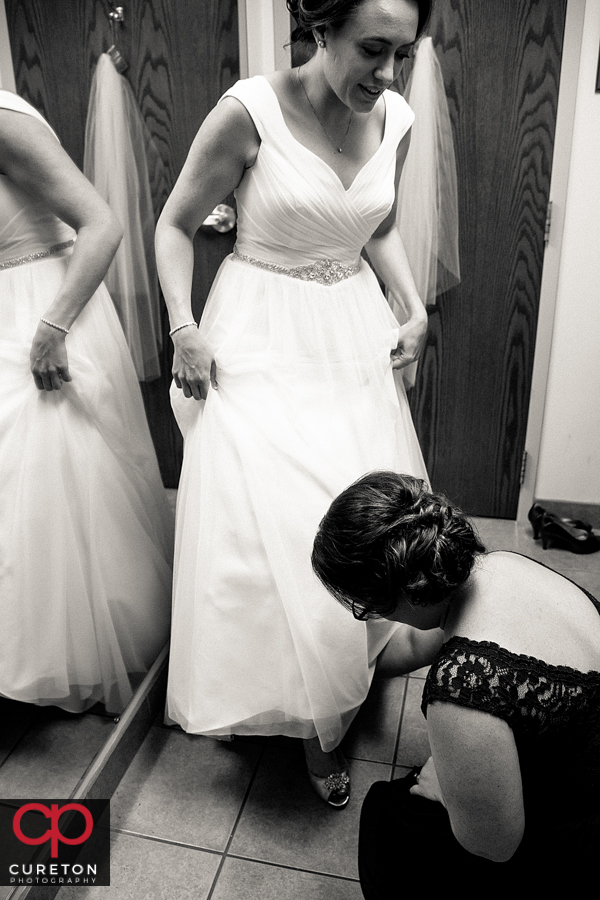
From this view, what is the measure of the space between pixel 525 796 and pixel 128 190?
1.45 metres

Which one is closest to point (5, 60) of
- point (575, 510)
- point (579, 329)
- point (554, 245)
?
point (554, 245)

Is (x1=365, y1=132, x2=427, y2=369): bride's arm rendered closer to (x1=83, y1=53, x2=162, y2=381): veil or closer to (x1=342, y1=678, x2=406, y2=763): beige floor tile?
(x1=83, y1=53, x2=162, y2=381): veil

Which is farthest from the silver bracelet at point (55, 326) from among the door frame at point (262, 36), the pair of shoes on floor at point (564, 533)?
the pair of shoes on floor at point (564, 533)

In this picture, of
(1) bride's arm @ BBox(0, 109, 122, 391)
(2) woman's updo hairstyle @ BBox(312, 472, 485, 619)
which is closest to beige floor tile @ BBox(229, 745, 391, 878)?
(2) woman's updo hairstyle @ BBox(312, 472, 485, 619)

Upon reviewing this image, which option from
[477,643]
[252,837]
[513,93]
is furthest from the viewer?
[513,93]

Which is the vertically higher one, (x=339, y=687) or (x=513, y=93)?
(x=513, y=93)

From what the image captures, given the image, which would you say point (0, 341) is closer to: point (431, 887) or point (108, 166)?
point (108, 166)

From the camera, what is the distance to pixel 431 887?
1090 millimetres

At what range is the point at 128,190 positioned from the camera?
1.68m

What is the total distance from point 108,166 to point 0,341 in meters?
0.50

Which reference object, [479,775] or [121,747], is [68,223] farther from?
[479,775]

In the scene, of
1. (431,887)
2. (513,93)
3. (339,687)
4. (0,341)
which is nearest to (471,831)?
(431,887)

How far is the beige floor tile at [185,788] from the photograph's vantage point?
1.46 metres

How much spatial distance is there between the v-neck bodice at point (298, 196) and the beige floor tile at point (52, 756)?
3.24 ft
